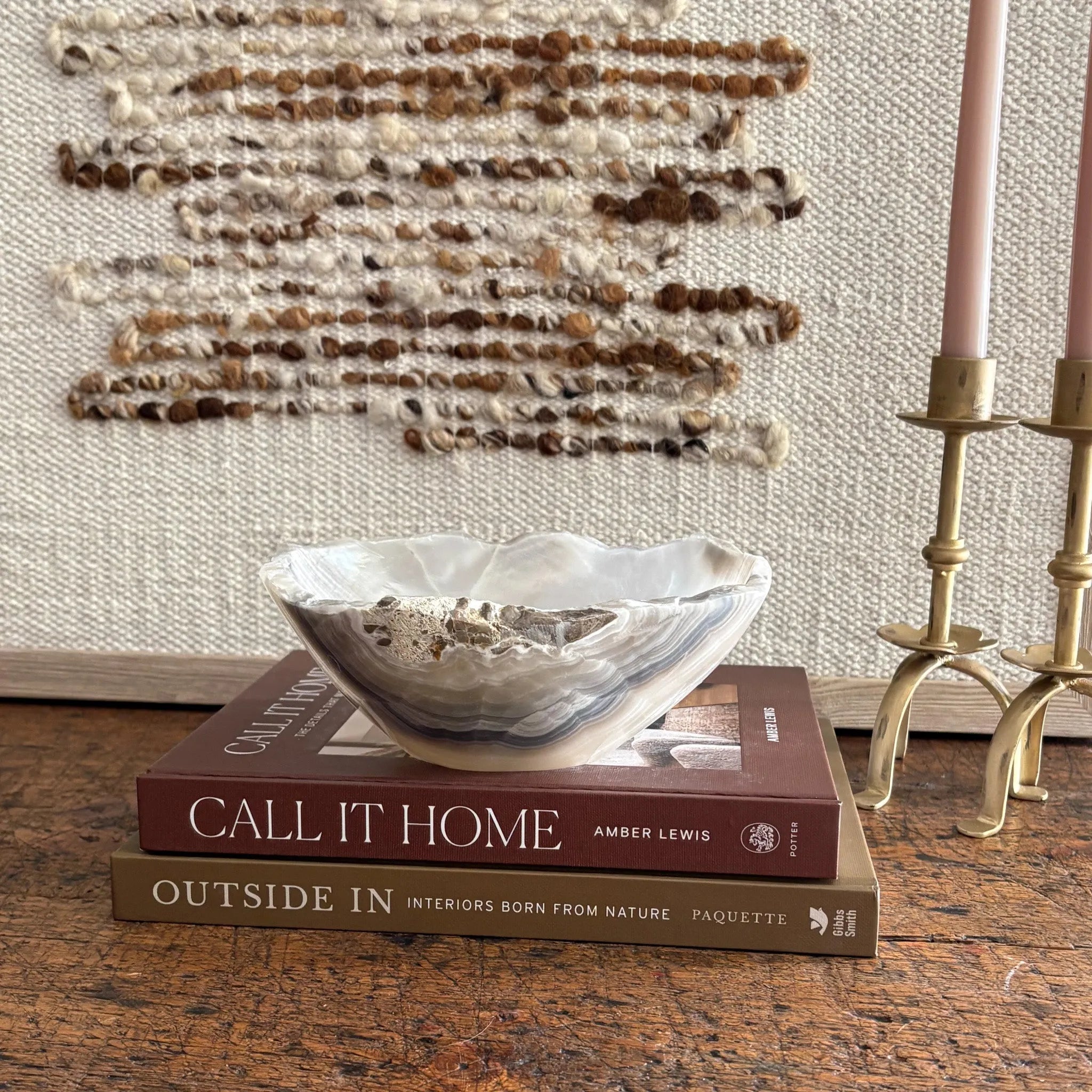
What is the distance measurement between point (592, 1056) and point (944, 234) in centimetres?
51

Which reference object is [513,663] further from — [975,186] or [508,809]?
[975,186]

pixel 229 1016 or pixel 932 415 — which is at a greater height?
pixel 932 415

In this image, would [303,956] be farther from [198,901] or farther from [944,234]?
[944,234]

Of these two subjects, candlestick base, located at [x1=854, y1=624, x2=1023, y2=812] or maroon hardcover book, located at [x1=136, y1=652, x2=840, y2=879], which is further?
candlestick base, located at [x1=854, y1=624, x2=1023, y2=812]

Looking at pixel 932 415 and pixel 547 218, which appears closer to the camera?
pixel 932 415

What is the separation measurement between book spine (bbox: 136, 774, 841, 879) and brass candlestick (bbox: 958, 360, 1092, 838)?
0.15 metres

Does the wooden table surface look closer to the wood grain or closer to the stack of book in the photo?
the stack of book

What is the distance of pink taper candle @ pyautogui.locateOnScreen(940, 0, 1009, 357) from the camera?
50 cm

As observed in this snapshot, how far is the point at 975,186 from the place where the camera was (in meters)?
0.51

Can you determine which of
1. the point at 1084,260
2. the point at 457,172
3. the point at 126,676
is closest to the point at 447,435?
the point at 457,172

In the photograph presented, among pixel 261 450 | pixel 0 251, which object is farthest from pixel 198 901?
pixel 0 251

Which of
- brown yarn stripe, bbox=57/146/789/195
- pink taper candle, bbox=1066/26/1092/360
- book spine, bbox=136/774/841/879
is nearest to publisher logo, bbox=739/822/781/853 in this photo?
book spine, bbox=136/774/841/879

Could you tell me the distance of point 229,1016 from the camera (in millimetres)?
395

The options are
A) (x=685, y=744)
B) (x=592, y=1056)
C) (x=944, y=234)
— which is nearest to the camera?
(x=592, y=1056)
